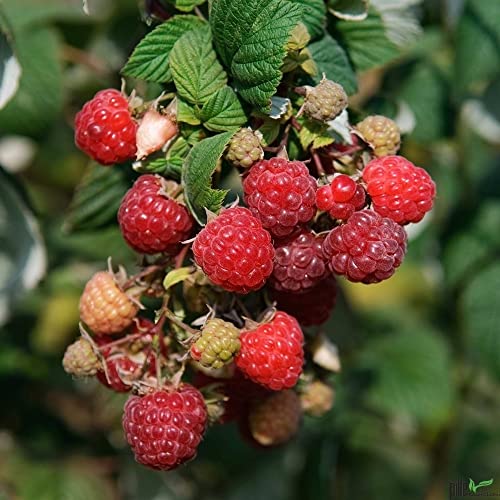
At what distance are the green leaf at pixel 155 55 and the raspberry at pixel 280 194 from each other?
15 centimetres

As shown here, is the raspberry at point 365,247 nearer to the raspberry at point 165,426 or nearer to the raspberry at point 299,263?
the raspberry at point 299,263

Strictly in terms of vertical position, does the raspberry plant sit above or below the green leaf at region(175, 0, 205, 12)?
below

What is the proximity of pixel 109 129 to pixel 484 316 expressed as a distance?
0.74 meters

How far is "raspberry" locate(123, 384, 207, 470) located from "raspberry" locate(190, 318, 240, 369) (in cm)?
6

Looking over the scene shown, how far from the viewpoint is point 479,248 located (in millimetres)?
1361

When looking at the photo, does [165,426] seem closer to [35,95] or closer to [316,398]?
[316,398]

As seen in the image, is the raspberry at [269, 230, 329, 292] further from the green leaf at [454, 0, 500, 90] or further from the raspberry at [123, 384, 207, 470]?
the green leaf at [454, 0, 500, 90]

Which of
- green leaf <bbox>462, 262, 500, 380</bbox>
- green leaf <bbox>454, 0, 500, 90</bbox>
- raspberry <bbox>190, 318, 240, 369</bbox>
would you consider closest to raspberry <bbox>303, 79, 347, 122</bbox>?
raspberry <bbox>190, 318, 240, 369</bbox>

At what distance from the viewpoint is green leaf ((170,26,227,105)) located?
2.51 ft

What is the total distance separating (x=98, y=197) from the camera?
3.22 ft

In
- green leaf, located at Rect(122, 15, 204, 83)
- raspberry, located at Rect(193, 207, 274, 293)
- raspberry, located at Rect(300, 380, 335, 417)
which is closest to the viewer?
raspberry, located at Rect(193, 207, 274, 293)

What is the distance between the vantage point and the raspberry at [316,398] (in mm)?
892

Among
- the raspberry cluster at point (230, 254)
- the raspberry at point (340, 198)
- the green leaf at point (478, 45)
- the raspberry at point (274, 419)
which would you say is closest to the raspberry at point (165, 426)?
the raspberry cluster at point (230, 254)

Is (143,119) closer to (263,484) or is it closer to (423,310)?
(263,484)
